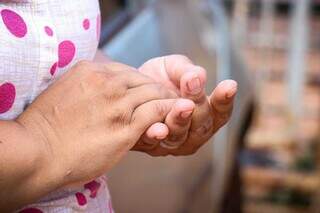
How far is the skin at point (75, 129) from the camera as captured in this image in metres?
0.68

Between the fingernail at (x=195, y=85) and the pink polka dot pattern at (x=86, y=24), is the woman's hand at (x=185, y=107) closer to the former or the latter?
the fingernail at (x=195, y=85)

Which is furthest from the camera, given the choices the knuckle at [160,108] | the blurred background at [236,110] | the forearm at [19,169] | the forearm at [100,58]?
the blurred background at [236,110]

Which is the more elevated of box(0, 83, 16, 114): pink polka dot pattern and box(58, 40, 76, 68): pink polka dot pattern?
box(58, 40, 76, 68): pink polka dot pattern

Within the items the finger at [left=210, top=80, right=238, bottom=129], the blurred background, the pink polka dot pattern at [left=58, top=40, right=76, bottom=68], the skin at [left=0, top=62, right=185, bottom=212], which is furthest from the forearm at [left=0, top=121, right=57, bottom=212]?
the blurred background

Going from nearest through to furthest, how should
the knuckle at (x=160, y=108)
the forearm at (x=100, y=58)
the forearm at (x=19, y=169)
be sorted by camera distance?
the forearm at (x=19, y=169) → the knuckle at (x=160, y=108) → the forearm at (x=100, y=58)

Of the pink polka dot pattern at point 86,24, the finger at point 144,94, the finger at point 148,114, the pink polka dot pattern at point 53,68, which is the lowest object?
the finger at point 148,114

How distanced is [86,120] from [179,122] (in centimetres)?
10

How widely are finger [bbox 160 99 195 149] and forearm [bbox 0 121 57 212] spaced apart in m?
0.14

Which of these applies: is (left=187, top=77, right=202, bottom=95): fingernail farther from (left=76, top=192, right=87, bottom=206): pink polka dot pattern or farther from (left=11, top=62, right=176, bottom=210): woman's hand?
(left=76, top=192, right=87, bottom=206): pink polka dot pattern

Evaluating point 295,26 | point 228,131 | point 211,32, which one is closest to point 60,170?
point 228,131

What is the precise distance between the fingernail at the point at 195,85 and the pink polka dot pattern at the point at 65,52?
5.1 inches

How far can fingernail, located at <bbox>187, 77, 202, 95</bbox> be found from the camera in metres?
0.78

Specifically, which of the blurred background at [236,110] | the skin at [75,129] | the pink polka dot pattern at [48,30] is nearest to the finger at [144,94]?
the skin at [75,129]

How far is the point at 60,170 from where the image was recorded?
0.71m
